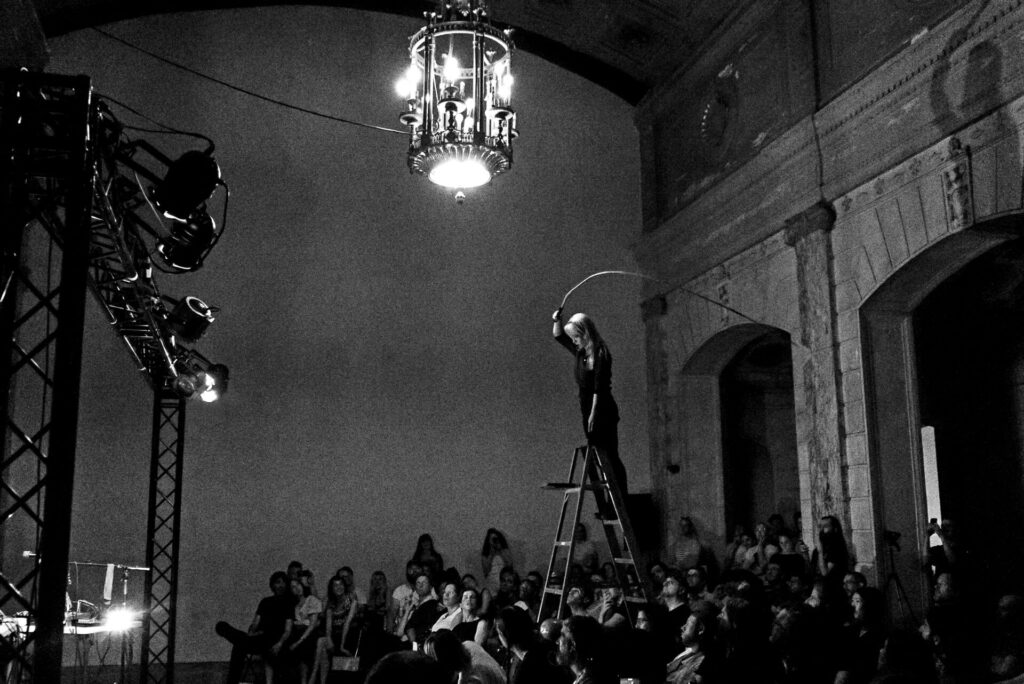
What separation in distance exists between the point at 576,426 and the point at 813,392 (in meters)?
4.54

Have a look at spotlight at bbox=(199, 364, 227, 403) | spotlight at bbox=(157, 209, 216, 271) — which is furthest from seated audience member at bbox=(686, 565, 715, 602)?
spotlight at bbox=(157, 209, 216, 271)

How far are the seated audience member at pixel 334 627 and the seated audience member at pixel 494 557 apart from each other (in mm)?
2379

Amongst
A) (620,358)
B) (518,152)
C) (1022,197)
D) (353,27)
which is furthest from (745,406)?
(353,27)

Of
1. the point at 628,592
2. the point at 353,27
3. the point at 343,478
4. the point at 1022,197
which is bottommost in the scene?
the point at 628,592

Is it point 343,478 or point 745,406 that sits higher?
point 745,406

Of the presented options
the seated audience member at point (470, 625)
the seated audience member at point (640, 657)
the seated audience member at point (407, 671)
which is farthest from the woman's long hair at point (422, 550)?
the seated audience member at point (407, 671)

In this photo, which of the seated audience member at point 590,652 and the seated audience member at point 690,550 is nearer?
the seated audience member at point 590,652

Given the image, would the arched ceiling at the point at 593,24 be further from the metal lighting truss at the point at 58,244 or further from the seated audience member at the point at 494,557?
the metal lighting truss at the point at 58,244

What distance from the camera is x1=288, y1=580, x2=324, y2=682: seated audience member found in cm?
1036

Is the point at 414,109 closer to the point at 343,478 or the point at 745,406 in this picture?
the point at 343,478

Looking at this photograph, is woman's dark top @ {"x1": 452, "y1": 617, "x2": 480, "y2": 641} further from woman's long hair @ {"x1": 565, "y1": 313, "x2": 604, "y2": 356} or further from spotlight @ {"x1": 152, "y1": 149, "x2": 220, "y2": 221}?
spotlight @ {"x1": 152, "y1": 149, "x2": 220, "y2": 221}

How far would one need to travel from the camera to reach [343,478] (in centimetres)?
1291

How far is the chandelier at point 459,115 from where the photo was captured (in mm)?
6785

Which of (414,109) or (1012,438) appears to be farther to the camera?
(1012,438)
